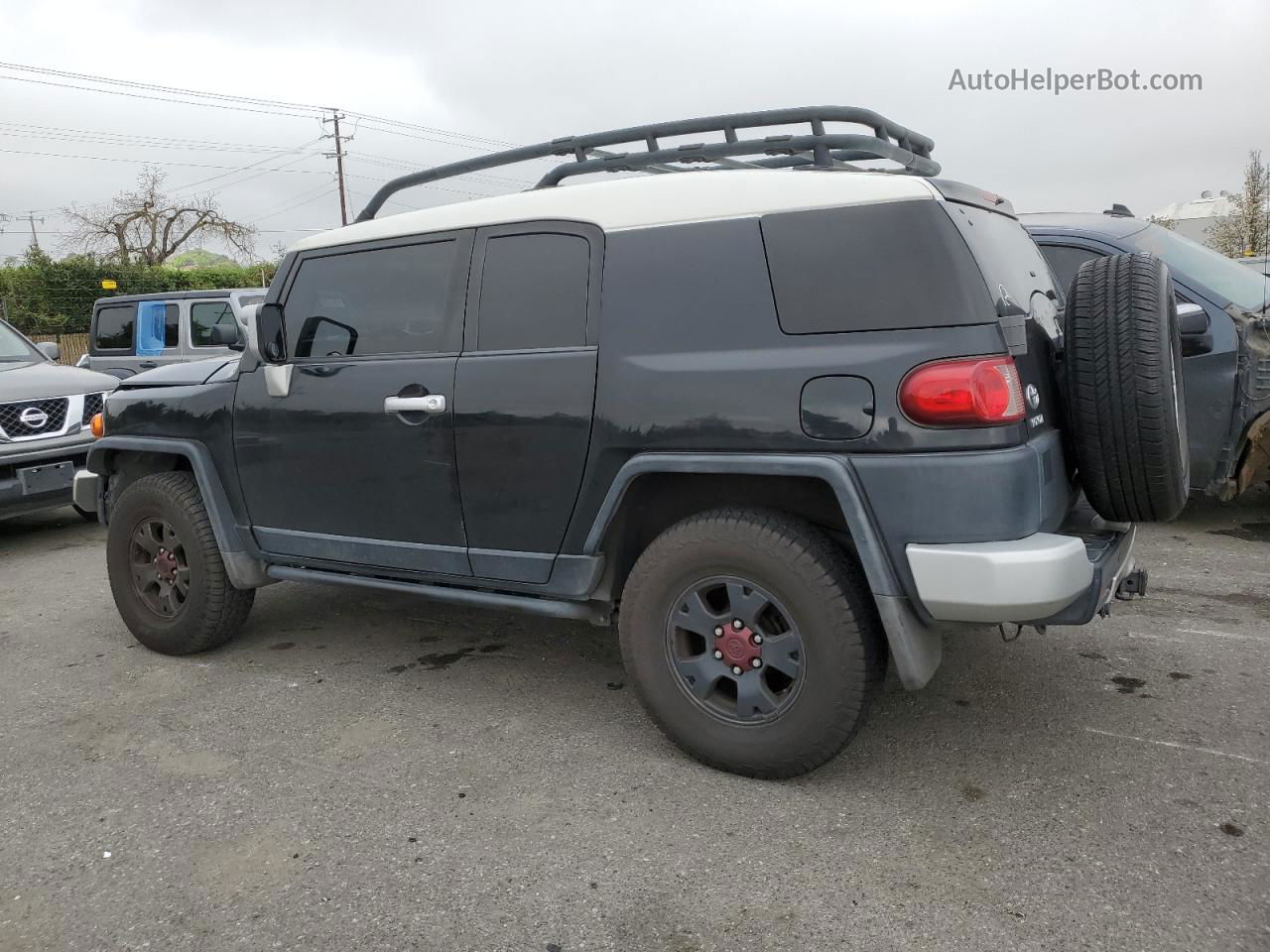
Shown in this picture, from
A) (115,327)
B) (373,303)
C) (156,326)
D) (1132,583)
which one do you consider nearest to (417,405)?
(373,303)

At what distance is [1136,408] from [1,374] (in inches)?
296

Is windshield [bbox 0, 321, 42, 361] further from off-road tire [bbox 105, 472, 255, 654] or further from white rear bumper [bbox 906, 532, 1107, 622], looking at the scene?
white rear bumper [bbox 906, 532, 1107, 622]

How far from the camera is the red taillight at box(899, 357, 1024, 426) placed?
2.52 m

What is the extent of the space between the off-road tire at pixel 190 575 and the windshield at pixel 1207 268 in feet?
16.7

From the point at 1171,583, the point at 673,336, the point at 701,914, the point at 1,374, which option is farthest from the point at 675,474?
the point at 1,374

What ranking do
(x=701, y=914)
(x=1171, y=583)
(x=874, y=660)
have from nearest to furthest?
1. (x=701, y=914)
2. (x=874, y=660)
3. (x=1171, y=583)

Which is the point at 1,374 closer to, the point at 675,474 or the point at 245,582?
the point at 245,582

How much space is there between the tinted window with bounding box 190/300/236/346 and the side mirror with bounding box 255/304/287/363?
24.7 ft

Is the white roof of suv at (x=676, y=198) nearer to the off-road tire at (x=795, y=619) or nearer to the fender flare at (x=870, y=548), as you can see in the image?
the fender flare at (x=870, y=548)

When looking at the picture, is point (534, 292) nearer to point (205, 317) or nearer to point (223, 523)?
point (223, 523)

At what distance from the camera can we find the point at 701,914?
7.66ft

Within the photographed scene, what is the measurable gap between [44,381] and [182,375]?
380cm

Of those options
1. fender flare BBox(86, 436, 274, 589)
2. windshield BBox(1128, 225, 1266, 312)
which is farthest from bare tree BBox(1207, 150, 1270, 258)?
fender flare BBox(86, 436, 274, 589)

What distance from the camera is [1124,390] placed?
2719 millimetres
